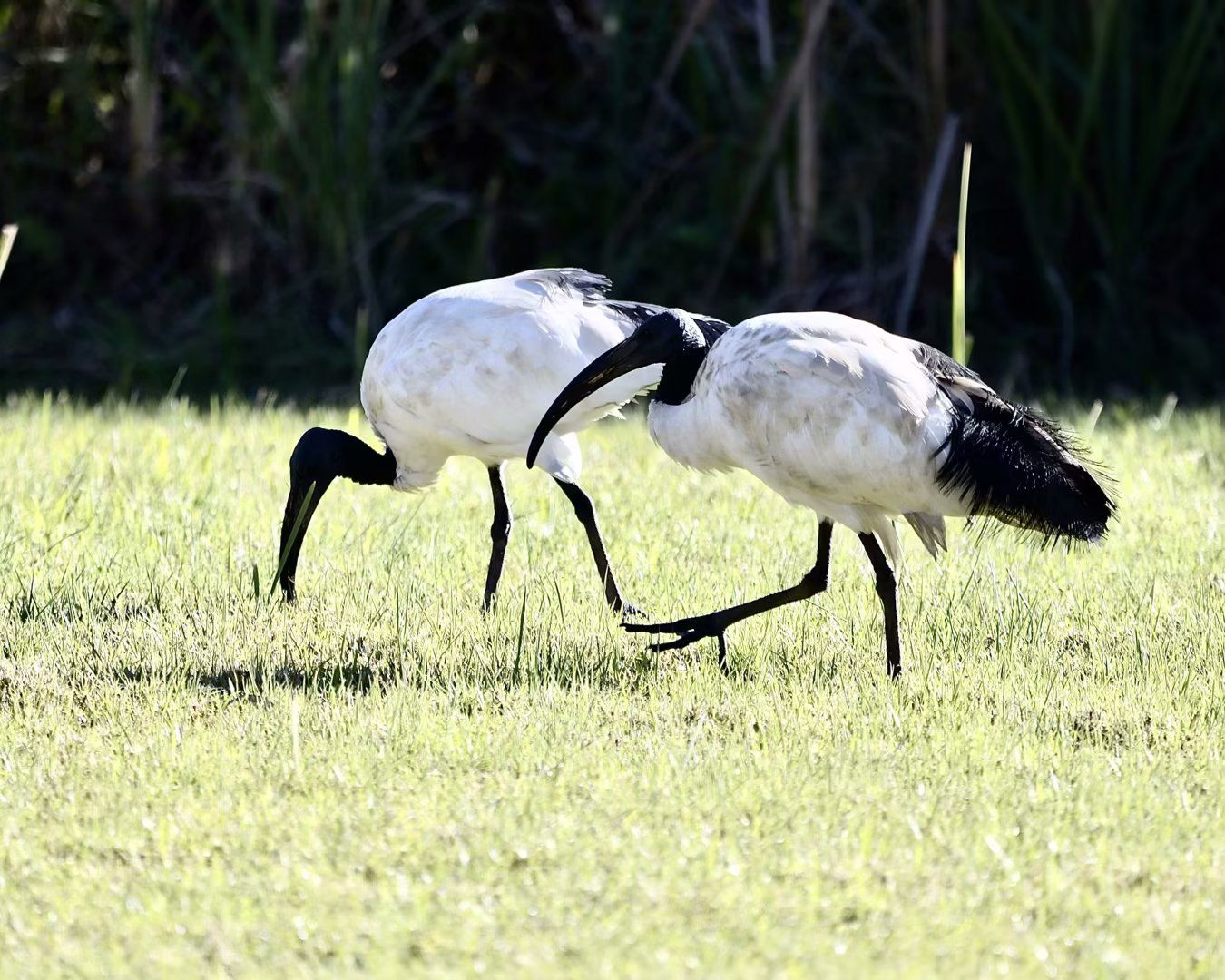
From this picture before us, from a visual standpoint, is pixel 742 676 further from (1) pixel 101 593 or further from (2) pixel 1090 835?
(1) pixel 101 593

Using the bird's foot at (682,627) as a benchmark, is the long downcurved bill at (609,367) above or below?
above

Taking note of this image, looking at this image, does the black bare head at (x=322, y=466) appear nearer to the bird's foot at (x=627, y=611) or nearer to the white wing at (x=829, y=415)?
the bird's foot at (x=627, y=611)

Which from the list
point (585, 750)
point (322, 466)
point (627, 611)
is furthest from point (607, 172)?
point (585, 750)

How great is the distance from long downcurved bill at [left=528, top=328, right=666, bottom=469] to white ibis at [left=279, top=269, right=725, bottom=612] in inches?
8.3

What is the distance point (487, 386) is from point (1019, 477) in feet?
5.25

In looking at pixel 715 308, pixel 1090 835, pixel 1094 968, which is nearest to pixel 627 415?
pixel 715 308

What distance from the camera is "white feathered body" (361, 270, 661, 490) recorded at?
17.9 feet

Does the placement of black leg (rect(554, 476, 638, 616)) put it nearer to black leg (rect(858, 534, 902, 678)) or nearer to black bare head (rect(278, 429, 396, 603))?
black bare head (rect(278, 429, 396, 603))

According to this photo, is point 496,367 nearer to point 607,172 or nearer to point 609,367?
point 609,367

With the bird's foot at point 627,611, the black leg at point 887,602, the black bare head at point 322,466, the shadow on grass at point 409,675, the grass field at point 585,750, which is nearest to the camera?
the grass field at point 585,750

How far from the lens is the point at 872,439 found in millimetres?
4496

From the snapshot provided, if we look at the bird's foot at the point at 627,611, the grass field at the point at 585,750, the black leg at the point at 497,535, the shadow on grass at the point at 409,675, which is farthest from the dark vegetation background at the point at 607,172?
the shadow on grass at the point at 409,675

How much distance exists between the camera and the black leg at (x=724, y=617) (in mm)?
4770

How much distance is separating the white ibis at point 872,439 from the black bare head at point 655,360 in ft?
0.55
